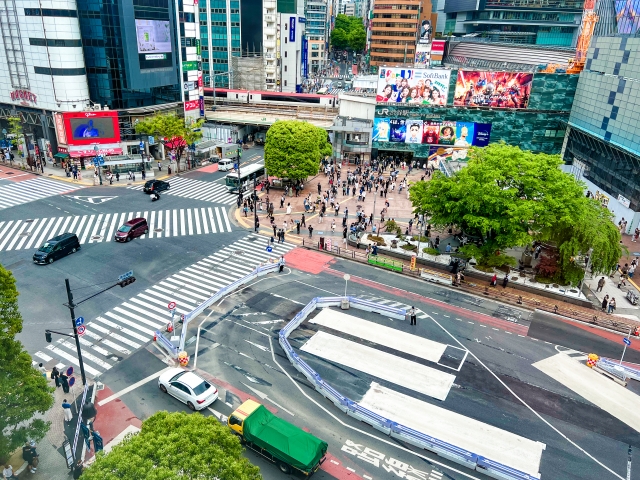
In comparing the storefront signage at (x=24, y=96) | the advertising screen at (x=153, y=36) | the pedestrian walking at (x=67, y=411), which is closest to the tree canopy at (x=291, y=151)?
the advertising screen at (x=153, y=36)

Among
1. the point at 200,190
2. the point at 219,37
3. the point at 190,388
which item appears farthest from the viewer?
the point at 219,37

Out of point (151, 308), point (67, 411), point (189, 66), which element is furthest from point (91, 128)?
point (67, 411)

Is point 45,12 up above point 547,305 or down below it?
above

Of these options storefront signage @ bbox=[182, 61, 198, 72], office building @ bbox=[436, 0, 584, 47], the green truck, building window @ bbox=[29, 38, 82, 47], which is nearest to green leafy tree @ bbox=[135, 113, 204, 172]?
storefront signage @ bbox=[182, 61, 198, 72]

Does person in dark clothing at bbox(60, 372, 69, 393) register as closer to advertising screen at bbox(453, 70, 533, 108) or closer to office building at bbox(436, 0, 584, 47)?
advertising screen at bbox(453, 70, 533, 108)

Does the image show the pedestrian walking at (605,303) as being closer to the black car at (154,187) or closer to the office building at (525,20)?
the black car at (154,187)

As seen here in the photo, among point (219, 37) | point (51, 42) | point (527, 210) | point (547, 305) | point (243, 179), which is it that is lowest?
point (547, 305)

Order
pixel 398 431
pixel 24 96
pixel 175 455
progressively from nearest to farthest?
pixel 175 455
pixel 398 431
pixel 24 96

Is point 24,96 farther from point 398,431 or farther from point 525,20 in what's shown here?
point 525,20
